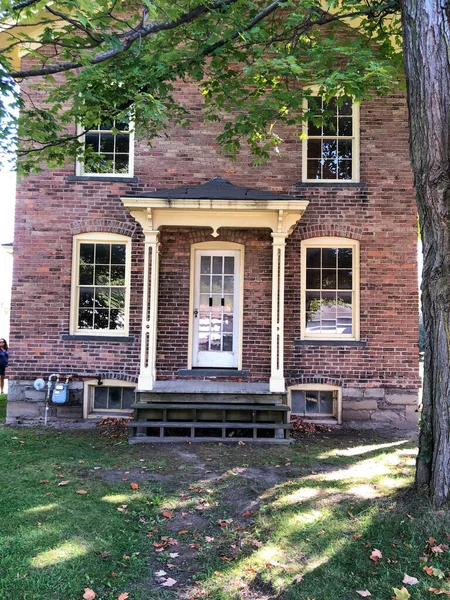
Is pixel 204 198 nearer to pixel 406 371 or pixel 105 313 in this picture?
pixel 105 313

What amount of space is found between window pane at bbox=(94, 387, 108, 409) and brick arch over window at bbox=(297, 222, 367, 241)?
470cm

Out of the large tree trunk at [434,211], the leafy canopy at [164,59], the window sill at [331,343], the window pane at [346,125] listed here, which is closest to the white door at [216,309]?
the window sill at [331,343]

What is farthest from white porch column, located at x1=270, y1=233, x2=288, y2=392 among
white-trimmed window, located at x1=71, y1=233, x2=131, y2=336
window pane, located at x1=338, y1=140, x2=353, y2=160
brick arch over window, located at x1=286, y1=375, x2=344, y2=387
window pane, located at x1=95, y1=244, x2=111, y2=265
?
window pane, located at x1=95, y1=244, x2=111, y2=265

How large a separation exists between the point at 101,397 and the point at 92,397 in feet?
0.53

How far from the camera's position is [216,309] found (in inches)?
327

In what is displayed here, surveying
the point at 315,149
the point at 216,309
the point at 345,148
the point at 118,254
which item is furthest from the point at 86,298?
the point at 345,148

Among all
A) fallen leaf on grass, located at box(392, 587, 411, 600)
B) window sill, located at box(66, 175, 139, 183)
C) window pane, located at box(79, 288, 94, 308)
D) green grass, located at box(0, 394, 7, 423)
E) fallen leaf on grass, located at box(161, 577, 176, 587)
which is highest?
window sill, located at box(66, 175, 139, 183)

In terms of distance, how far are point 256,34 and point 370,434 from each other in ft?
20.8

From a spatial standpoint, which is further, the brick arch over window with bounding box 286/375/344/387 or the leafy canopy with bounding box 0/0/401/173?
the brick arch over window with bounding box 286/375/344/387

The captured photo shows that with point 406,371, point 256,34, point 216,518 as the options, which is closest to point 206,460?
point 216,518

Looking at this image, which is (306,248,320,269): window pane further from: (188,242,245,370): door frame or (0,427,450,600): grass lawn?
(0,427,450,600): grass lawn

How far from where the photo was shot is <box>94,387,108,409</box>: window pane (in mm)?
8250

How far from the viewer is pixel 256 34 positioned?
209 inches

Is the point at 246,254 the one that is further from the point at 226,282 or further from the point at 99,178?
the point at 99,178
